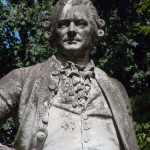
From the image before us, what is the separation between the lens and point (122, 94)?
321 inches

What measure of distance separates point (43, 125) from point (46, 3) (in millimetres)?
14598

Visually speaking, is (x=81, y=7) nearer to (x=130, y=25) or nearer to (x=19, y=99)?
(x=19, y=99)

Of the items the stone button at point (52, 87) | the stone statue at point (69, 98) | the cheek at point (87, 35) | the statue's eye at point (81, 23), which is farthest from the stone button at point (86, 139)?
the statue's eye at point (81, 23)

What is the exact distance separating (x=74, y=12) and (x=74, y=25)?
15 cm

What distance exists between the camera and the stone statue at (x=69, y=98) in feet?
25.0

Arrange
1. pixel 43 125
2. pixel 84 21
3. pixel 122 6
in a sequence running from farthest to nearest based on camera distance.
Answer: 1. pixel 122 6
2. pixel 84 21
3. pixel 43 125

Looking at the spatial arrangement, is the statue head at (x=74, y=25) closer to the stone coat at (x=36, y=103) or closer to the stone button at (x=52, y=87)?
the stone coat at (x=36, y=103)

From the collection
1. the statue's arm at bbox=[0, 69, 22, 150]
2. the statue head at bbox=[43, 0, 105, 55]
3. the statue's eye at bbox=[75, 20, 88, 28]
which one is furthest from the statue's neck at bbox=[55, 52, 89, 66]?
the statue's arm at bbox=[0, 69, 22, 150]

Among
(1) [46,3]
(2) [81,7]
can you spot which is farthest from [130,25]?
(2) [81,7]

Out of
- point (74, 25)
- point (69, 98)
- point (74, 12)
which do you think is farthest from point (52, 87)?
point (74, 12)

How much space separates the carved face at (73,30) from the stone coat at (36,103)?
0.22 meters

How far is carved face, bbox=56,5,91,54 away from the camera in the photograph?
26.4 ft

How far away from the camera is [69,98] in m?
7.84

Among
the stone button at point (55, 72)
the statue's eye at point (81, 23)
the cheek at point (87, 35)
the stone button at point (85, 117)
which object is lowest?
the stone button at point (85, 117)
